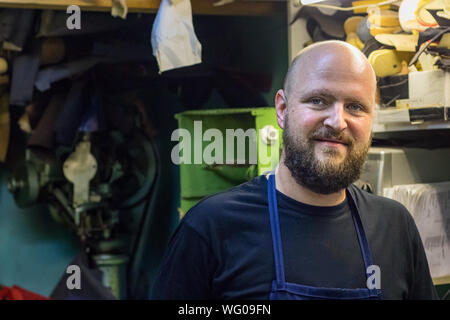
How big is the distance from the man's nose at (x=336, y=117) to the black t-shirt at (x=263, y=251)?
0.59 ft

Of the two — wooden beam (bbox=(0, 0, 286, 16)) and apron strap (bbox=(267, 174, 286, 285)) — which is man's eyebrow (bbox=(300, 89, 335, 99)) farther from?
wooden beam (bbox=(0, 0, 286, 16))

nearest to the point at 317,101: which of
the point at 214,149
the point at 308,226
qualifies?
the point at 308,226

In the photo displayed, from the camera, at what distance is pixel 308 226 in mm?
1201

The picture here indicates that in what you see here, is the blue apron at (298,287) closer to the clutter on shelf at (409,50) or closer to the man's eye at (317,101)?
the man's eye at (317,101)

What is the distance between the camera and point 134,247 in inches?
121

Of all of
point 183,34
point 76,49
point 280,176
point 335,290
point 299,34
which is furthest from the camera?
point 76,49

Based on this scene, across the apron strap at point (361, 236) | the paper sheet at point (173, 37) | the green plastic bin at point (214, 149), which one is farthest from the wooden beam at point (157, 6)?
the apron strap at point (361, 236)

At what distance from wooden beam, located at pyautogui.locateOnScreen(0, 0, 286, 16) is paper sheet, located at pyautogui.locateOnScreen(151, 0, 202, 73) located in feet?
0.53

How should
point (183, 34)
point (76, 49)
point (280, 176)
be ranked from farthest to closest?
1. point (76, 49)
2. point (183, 34)
3. point (280, 176)

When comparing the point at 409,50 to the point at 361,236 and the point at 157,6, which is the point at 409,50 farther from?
the point at 157,6

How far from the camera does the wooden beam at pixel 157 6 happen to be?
1904mm

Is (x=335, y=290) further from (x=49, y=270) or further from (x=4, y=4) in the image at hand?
(x=49, y=270)
